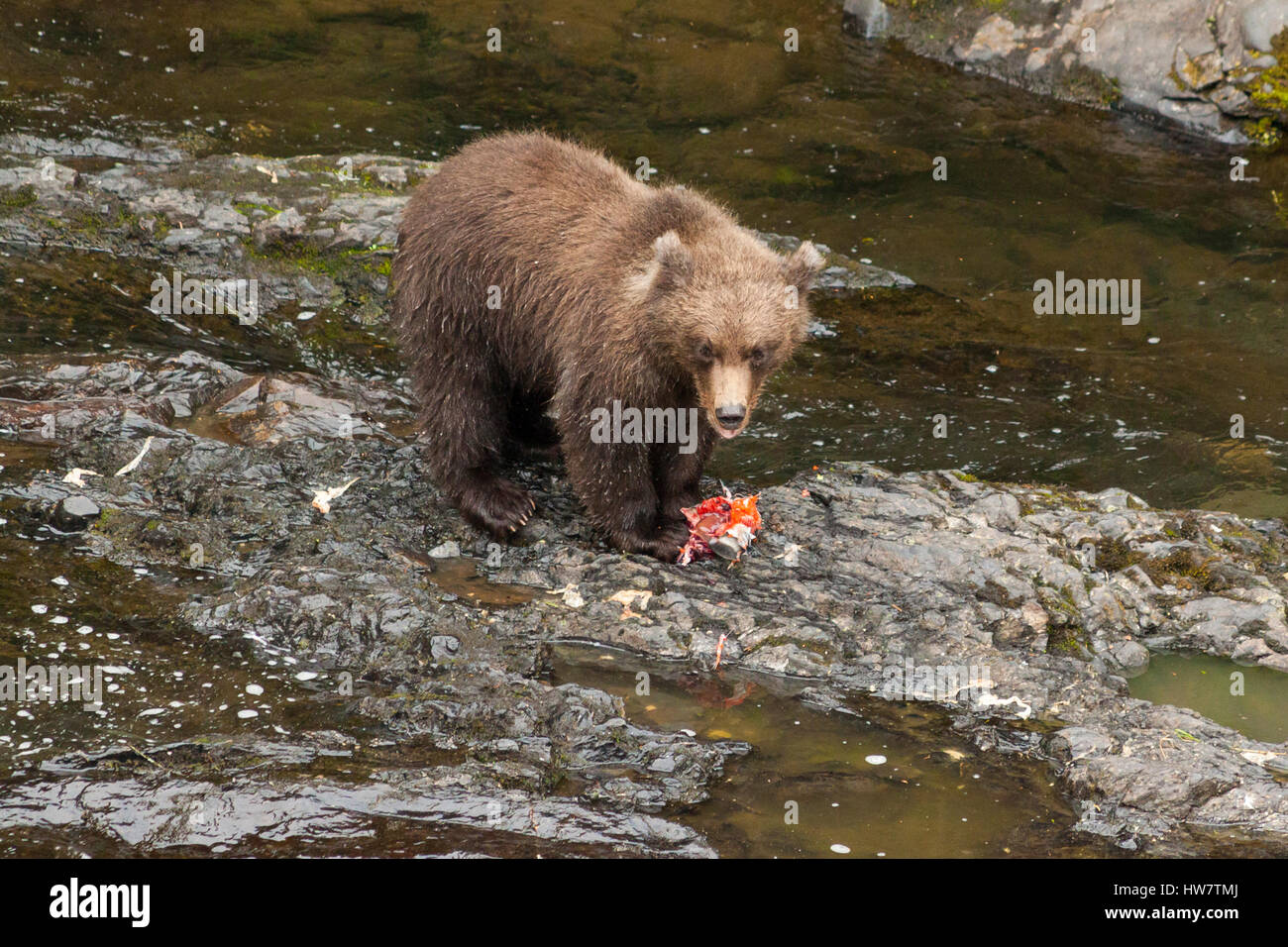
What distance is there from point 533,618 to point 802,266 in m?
2.21

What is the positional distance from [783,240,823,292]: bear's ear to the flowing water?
168 centimetres

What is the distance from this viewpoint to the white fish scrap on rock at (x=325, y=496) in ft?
21.7

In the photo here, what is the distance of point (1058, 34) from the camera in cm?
1422

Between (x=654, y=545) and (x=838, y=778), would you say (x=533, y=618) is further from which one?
(x=838, y=778)

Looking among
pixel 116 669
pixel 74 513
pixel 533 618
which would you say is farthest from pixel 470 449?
pixel 116 669

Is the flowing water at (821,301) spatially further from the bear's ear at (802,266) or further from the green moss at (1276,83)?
the bear's ear at (802,266)

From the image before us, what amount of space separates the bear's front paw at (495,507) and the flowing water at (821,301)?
53 centimetres

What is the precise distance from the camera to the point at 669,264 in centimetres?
585

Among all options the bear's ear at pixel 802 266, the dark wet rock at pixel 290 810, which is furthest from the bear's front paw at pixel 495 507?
the dark wet rock at pixel 290 810

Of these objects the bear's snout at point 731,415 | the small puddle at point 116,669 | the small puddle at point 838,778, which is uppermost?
the bear's snout at point 731,415

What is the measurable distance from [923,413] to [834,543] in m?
2.34

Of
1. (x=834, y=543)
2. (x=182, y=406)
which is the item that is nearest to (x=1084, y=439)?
(x=834, y=543)

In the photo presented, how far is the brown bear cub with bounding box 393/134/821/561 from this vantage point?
19.4ft

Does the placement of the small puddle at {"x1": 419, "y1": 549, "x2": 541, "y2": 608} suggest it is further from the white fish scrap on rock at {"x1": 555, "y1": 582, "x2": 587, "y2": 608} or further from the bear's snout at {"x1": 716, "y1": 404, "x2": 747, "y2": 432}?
→ the bear's snout at {"x1": 716, "y1": 404, "x2": 747, "y2": 432}
